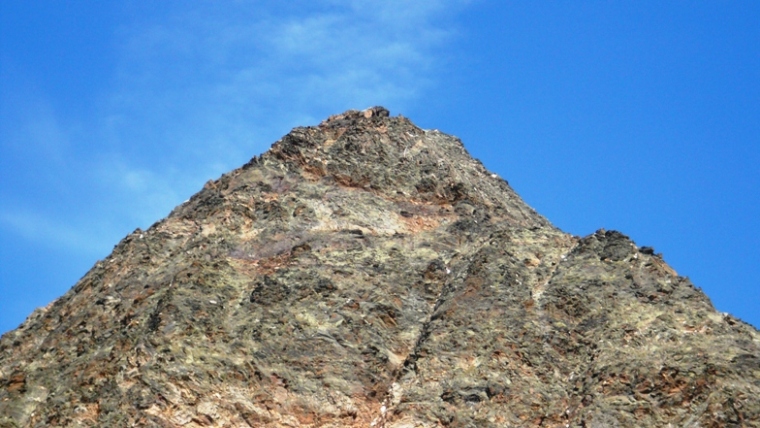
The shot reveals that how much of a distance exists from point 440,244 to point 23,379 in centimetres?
1552

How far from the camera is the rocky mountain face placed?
103 feet

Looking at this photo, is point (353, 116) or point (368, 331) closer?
point (368, 331)

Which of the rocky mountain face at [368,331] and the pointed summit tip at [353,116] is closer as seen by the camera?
the rocky mountain face at [368,331]

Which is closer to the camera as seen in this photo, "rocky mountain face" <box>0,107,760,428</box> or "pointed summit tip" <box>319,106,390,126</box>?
"rocky mountain face" <box>0,107,760,428</box>

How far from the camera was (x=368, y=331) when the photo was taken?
116 feet

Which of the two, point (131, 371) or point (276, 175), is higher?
point (276, 175)

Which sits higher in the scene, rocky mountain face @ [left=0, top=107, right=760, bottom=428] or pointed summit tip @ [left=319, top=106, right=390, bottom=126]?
pointed summit tip @ [left=319, top=106, right=390, bottom=126]

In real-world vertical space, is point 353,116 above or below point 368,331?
above

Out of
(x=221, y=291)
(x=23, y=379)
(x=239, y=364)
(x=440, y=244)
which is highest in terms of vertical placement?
(x=440, y=244)

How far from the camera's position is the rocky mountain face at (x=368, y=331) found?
31516 mm

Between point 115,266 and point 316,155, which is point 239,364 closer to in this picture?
point 115,266

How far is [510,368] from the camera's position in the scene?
1298 inches

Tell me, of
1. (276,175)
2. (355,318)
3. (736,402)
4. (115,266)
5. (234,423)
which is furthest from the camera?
(276,175)

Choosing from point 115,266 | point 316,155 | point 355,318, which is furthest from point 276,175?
point 355,318
